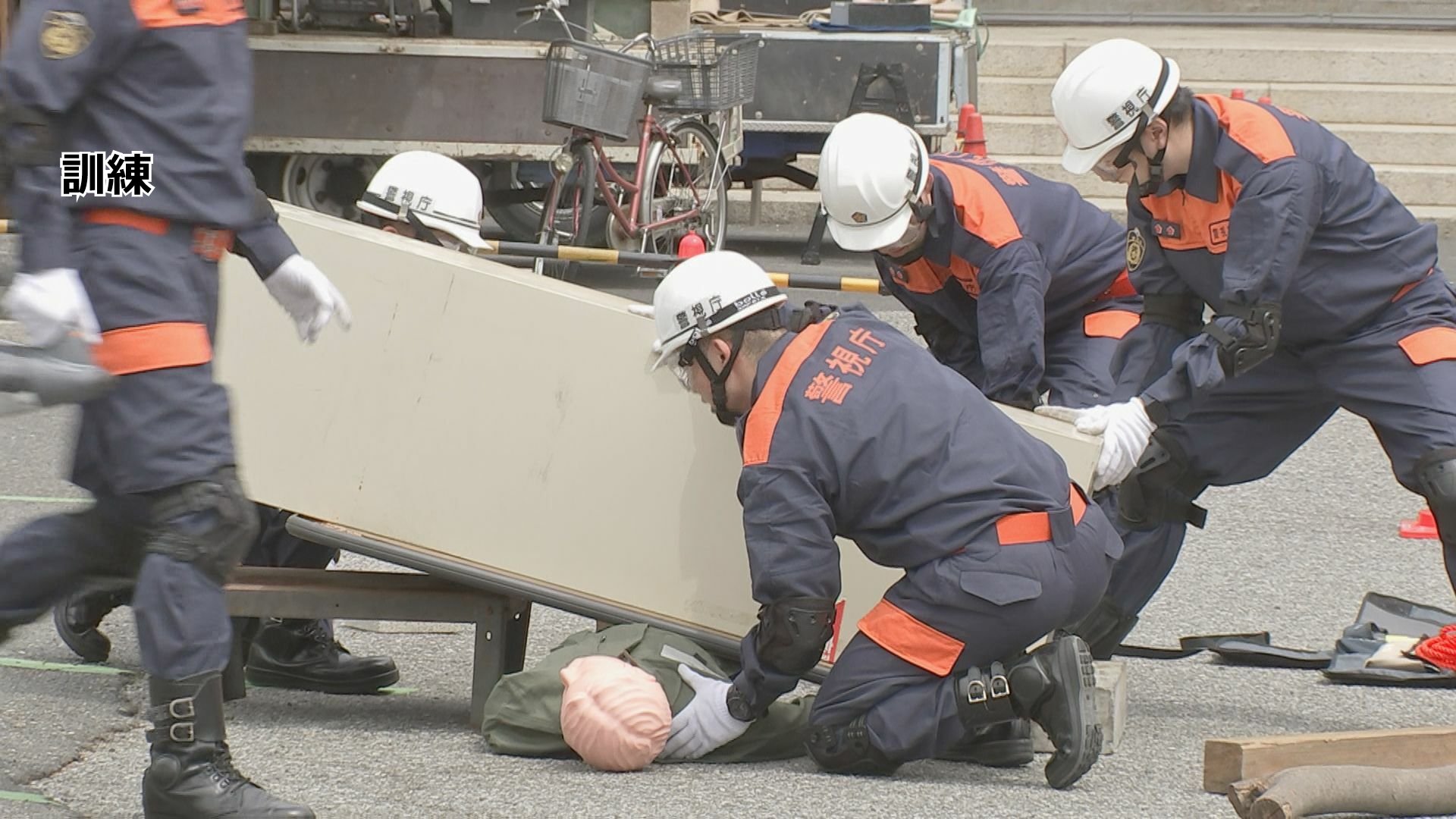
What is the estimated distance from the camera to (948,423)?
3791 mm

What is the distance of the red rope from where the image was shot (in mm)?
4691

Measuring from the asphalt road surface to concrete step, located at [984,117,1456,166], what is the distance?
23.7ft

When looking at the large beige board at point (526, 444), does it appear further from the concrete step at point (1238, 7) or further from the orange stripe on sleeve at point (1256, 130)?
the concrete step at point (1238, 7)

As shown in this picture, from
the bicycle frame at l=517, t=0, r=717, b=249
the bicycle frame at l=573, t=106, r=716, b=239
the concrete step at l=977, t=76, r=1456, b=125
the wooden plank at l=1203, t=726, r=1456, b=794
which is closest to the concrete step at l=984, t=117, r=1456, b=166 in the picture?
the concrete step at l=977, t=76, r=1456, b=125

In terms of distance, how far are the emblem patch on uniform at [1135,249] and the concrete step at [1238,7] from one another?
1221 centimetres

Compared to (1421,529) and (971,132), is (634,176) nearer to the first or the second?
(971,132)

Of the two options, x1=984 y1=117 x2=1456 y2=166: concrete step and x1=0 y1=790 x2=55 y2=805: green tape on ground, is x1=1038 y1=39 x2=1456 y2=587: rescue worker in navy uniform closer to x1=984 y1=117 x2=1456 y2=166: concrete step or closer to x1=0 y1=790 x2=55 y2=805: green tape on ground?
x1=0 y1=790 x2=55 y2=805: green tape on ground

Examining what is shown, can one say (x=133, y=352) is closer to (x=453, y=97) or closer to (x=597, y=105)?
(x=597, y=105)

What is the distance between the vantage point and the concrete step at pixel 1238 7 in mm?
16656

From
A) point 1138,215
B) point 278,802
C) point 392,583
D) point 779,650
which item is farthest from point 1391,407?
point 278,802

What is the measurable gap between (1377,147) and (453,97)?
22.6ft

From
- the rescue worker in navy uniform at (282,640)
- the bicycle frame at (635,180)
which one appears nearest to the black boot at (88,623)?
the rescue worker in navy uniform at (282,640)

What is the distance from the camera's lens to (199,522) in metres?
3.08

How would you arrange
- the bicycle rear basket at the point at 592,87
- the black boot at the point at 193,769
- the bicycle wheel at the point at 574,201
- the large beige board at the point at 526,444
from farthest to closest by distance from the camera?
1. the bicycle wheel at the point at 574,201
2. the bicycle rear basket at the point at 592,87
3. the large beige board at the point at 526,444
4. the black boot at the point at 193,769
